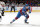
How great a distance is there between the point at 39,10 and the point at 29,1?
91.9 inches

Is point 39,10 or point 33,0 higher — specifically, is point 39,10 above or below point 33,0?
below

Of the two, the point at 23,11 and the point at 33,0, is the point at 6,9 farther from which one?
the point at 23,11

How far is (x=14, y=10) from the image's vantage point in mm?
10125

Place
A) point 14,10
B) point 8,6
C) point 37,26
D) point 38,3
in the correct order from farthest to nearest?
1. point 38,3
2. point 8,6
3. point 14,10
4. point 37,26

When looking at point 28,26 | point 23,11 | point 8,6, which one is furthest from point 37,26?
point 8,6

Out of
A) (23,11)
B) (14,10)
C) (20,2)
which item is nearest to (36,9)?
(14,10)

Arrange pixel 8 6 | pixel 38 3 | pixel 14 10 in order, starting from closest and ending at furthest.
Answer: pixel 14 10
pixel 8 6
pixel 38 3

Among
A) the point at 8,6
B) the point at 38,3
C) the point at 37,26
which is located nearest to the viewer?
the point at 37,26

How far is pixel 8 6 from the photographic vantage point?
10.8 meters

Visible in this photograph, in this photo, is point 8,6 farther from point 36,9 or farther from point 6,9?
point 36,9

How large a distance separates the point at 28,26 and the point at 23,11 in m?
0.61

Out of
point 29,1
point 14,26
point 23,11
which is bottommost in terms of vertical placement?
point 14,26

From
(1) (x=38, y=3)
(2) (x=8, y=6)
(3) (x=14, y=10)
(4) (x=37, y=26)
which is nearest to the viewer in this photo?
(4) (x=37, y=26)

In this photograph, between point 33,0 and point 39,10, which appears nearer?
point 39,10
